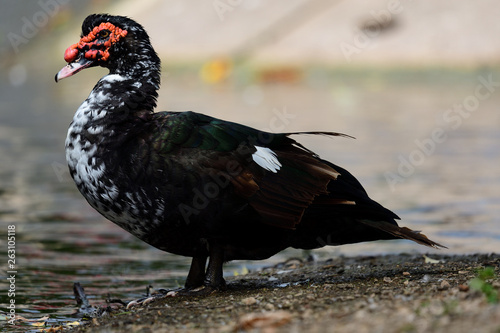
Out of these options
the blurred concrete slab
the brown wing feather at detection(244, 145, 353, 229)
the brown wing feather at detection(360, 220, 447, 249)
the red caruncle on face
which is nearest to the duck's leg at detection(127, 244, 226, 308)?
the brown wing feather at detection(244, 145, 353, 229)

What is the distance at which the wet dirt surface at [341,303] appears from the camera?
10.2 feet

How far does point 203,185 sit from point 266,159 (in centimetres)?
44

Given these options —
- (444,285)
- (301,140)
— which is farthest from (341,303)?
(301,140)

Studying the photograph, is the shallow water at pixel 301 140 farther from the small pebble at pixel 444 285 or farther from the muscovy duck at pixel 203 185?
the small pebble at pixel 444 285

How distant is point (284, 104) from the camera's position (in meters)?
17.4

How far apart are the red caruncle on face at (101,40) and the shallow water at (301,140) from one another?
161 centimetres

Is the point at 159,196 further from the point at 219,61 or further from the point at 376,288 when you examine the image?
the point at 219,61

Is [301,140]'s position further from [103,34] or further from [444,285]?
[444,285]

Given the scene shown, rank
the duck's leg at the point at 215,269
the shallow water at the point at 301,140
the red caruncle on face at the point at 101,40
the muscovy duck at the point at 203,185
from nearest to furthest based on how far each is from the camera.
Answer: the muscovy duck at the point at 203,185 < the duck's leg at the point at 215,269 < the red caruncle on face at the point at 101,40 < the shallow water at the point at 301,140

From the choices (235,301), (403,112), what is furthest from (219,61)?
(235,301)

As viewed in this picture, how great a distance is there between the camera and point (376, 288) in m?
4.38

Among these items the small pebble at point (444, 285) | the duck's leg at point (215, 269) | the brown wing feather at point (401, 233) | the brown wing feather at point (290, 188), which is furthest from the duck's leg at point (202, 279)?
the small pebble at point (444, 285)

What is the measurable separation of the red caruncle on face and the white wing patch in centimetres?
117

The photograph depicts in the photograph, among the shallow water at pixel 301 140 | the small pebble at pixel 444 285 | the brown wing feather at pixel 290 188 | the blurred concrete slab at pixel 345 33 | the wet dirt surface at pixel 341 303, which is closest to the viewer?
the wet dirt surface at pixel 341 303
